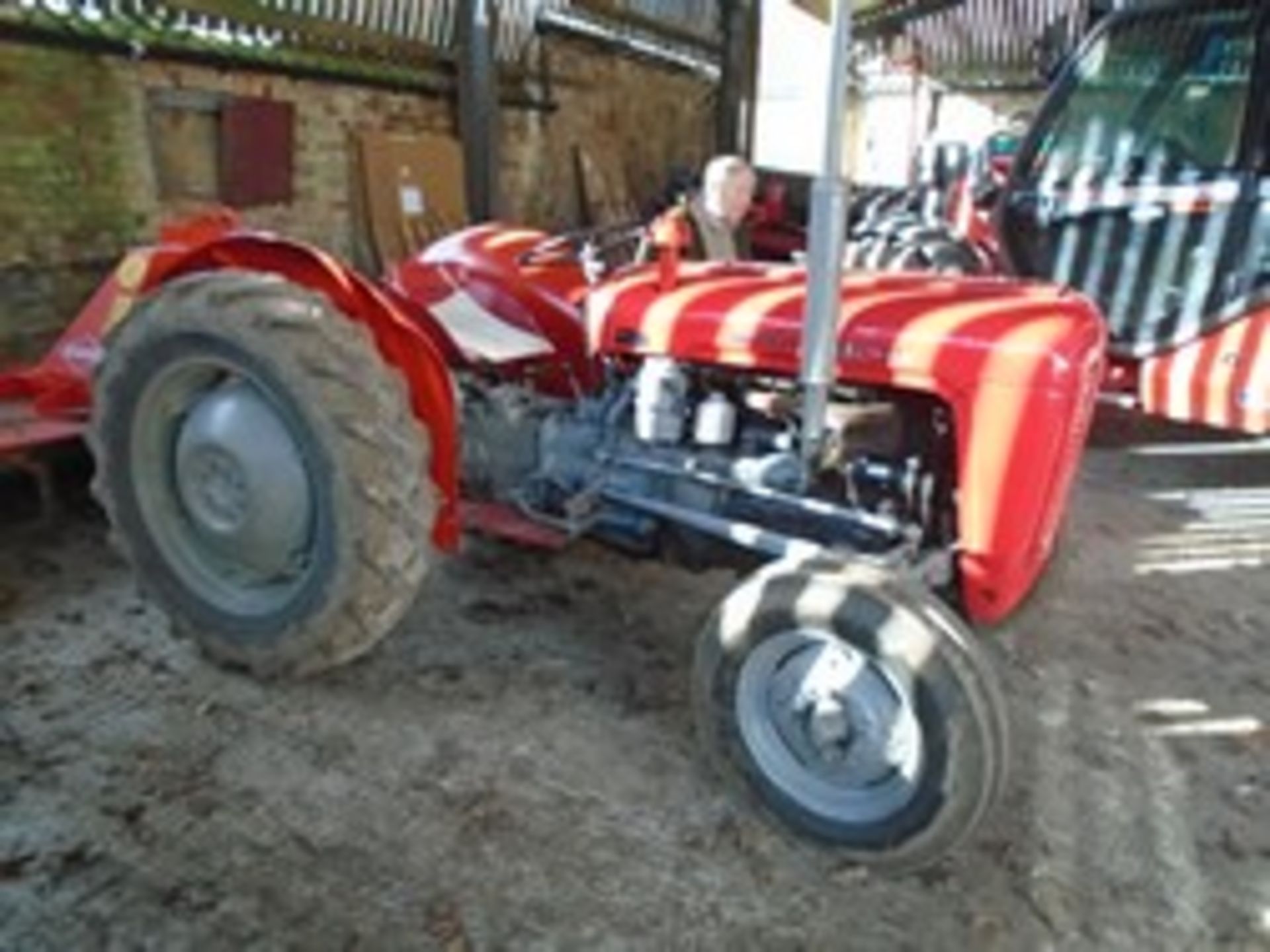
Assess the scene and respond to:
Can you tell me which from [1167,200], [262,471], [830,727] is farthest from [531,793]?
[1167,200]

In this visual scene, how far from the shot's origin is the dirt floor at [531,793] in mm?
1784

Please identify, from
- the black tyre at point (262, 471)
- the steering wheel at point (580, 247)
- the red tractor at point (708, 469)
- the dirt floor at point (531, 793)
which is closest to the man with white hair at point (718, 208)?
the steering wheel at point (580, 247)

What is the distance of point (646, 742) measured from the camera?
7.55ft

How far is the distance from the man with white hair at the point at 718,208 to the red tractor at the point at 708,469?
35 cm

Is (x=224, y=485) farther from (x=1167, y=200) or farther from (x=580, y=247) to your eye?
(x=1167, y=200)

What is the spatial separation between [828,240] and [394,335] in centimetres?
96

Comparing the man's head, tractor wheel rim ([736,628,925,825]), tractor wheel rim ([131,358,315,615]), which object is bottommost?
tractor wheel rim ([736,628,925,825])

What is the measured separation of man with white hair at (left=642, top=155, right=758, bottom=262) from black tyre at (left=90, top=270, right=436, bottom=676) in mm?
1059

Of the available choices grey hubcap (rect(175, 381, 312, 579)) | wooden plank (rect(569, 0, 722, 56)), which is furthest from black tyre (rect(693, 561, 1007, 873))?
wooden plank (rect(569, 0, 722, 56))

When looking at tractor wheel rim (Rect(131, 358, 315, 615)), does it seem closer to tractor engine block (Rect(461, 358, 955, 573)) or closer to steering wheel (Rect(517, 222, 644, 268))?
tractor engine block (Rect(461, 358, 955, 573))

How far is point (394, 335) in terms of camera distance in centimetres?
231

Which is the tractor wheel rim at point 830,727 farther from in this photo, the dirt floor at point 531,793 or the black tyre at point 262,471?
the black tyre at point 262,471

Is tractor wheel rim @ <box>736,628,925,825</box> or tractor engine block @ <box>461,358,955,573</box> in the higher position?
tractor engine block @ <box>461,358,955,573</box>

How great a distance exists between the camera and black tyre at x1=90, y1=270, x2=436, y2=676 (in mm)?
2076
